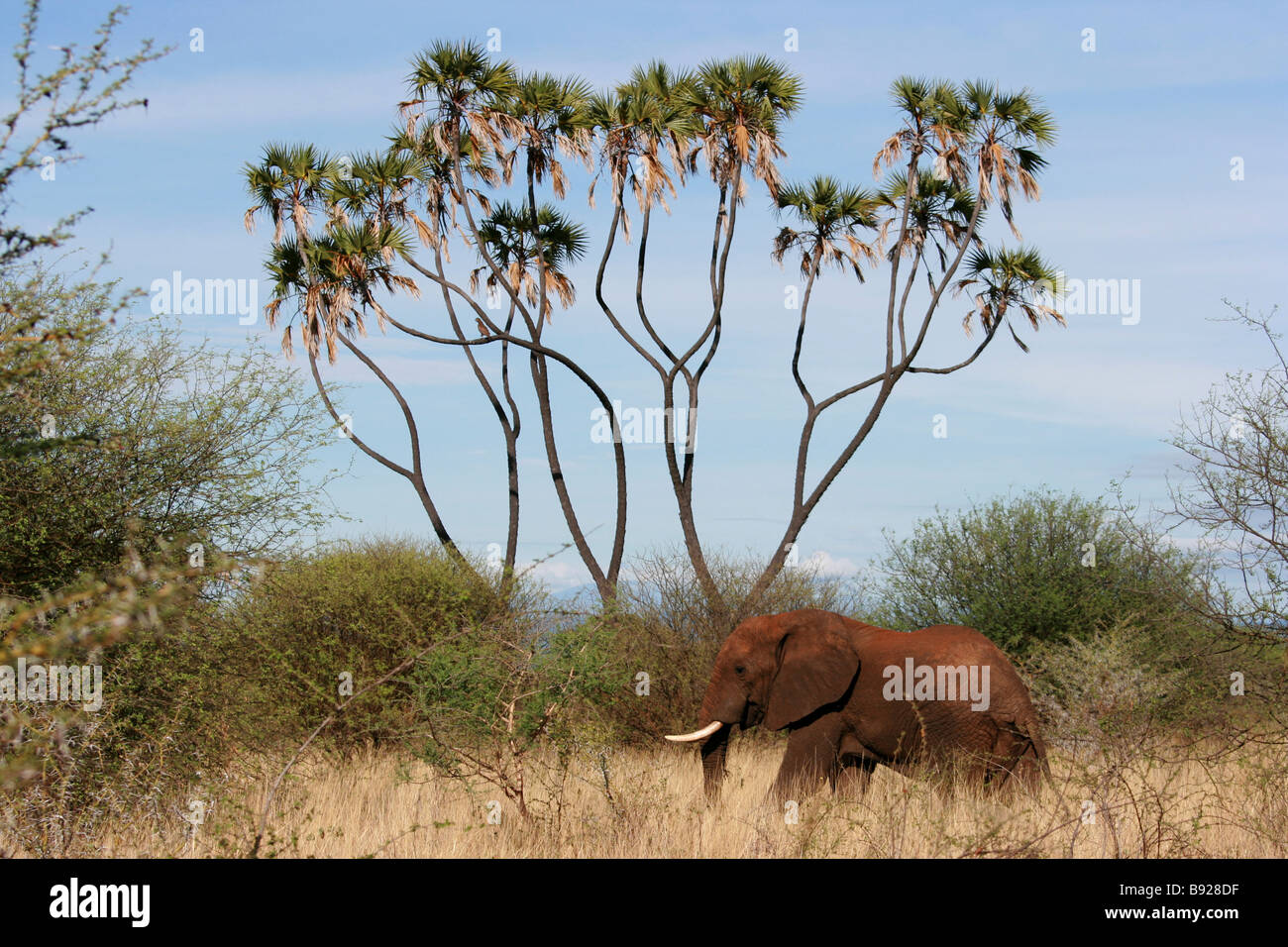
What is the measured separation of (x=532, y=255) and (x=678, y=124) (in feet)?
19.0

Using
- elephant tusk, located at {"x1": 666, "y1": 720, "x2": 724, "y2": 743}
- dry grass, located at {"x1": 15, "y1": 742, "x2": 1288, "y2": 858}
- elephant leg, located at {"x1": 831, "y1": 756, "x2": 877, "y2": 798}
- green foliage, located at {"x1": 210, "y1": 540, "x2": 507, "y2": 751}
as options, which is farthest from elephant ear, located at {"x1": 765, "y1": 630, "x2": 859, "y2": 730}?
green foliage, located at {"x1": 210, "y1": 540, "x2": 507, "y2": 751}

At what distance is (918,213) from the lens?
1118 inches

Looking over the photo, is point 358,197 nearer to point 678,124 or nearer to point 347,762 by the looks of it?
point 678,124

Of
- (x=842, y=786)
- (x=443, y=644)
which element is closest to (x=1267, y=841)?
(x=842, y=786)

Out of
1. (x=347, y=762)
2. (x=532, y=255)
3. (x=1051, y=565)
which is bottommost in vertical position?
(x=347, y=762)

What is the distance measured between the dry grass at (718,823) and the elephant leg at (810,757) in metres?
0.35

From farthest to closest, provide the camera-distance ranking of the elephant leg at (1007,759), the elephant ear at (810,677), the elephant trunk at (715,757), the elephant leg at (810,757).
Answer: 1. the elephant trunk at (715,757)
2. the elephant ear at (810,677)
3. the elephant leg at (810,757)
4. the elephant leg at (1007,759)

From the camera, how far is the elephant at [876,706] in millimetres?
11102

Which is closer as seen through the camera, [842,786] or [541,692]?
[541,692]

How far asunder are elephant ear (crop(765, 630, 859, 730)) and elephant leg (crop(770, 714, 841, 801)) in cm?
18

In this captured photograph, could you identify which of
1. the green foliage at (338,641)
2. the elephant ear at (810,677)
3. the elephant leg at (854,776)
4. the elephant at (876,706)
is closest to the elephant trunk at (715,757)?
the elephant at (876,706)

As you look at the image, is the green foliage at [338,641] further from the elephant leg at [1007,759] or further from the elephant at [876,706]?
the elephant leg at [1007,759]
